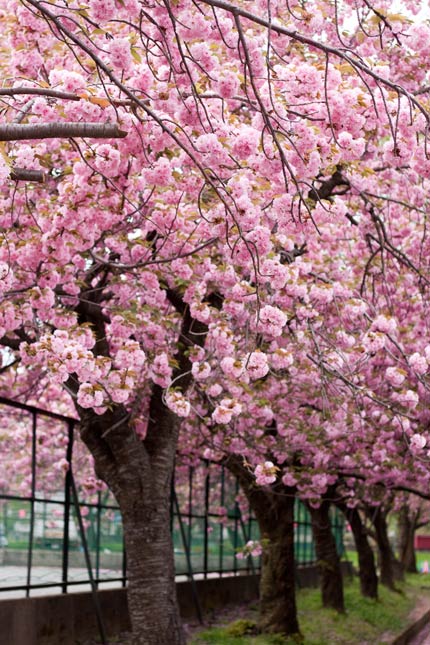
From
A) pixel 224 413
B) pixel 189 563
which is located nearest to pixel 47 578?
pixel 189 563

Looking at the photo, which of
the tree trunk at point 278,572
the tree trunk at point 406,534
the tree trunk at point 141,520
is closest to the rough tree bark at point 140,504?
the tree trunk at point 141,520

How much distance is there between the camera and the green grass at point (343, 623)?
15.4 metres

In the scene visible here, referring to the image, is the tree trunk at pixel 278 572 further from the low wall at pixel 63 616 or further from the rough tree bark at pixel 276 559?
the low wall at pixel 63 616

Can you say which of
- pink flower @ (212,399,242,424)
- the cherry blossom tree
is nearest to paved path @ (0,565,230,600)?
the cherry blossom tree

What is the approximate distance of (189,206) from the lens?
8.34 meters

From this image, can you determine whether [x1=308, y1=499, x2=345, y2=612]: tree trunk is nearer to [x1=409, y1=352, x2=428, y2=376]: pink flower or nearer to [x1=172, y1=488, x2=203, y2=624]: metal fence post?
[x1=172, y1=488, x2=203, y2=624]: metal fence post

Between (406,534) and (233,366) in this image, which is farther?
(406,534)

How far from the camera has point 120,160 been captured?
6367 millimetres

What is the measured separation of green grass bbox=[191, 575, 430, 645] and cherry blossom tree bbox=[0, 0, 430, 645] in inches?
183

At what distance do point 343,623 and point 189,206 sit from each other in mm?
13138

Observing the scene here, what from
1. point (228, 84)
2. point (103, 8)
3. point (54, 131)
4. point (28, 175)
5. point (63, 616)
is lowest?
point (63, 616)

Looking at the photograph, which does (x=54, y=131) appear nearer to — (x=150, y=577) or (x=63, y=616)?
(x=150, y=577)

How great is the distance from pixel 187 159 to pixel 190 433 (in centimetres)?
1084

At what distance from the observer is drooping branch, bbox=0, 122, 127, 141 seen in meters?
4.64
